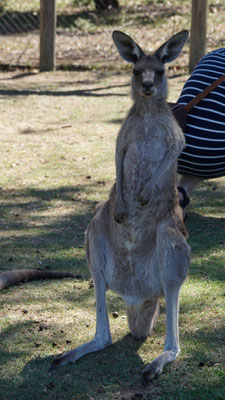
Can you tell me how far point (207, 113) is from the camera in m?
4.43

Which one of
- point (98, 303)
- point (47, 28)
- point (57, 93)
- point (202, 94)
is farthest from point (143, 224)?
point (47, 28)

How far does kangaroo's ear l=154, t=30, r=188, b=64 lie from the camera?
9.71 ft

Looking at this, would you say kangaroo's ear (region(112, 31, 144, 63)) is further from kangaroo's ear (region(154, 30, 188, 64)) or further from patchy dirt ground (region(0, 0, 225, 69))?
patchy dirt ground (region(0, 0, 225, 69))

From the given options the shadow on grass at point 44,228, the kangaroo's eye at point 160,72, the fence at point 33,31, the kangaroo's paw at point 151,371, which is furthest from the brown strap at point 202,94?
the fence at point 33,31

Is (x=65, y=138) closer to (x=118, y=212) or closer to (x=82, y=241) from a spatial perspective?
(x=82, y=241)

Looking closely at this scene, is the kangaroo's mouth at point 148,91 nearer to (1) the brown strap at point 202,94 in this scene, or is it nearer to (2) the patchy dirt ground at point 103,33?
(1) the brown strap at point 202,94

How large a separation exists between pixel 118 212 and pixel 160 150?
13.1 inches

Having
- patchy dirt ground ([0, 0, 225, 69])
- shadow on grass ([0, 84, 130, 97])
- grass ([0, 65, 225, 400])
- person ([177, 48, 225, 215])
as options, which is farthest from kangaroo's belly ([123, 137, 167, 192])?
patchy dirt ground ([0, 0, 225, 69])

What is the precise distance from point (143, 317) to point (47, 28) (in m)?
6.01

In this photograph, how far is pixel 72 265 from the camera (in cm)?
391

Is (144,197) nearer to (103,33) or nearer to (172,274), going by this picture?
(172,274)

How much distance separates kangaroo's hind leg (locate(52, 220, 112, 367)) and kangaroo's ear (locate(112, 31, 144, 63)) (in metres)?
0.83

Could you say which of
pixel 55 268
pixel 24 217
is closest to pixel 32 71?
pixel 24 217

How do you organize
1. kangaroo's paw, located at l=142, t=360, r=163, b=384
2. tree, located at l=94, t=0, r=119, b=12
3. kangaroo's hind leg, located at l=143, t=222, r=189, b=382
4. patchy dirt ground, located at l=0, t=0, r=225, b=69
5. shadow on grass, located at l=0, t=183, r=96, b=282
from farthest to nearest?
tree, located at l=94, t=0, r=119, b=12 < patchy dirt ground, located at l=0, t=0, r=225, b=69 < shadow on grass, located at l=0, t=183, r=96, b=282 < kangaroo's hind leg, located at l=143, t=222, r=189, b=382 < kangaroo's paw, located at l=142, t=360, r=163, b=384
